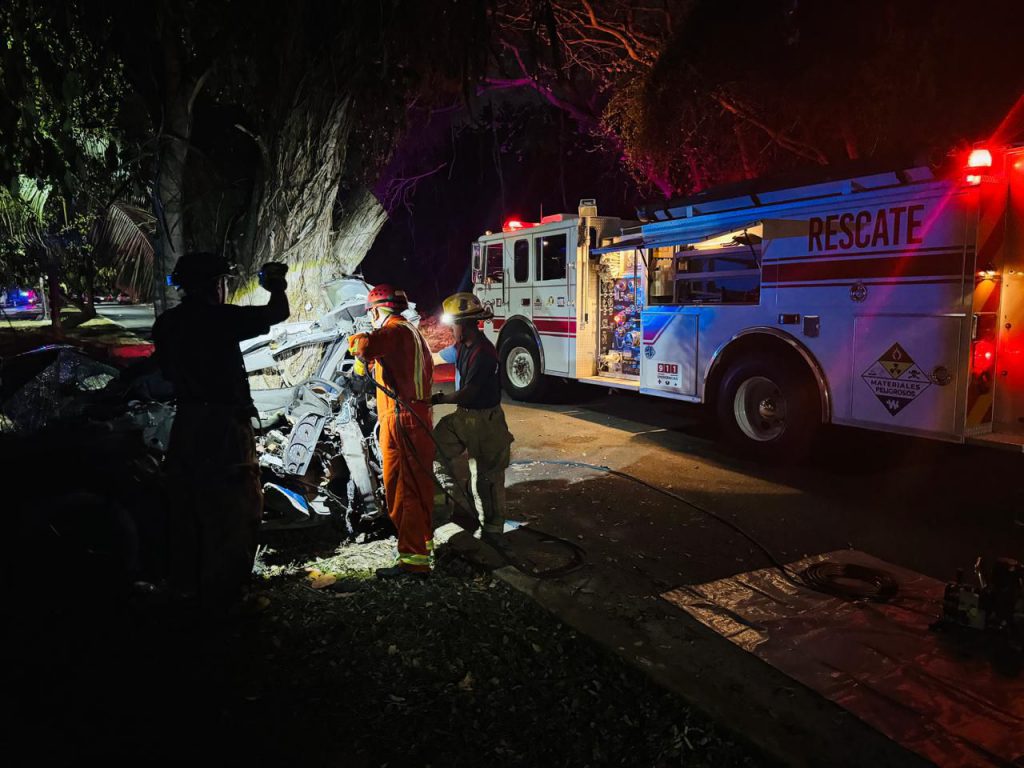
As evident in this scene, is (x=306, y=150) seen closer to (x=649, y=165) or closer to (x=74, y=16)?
(x=74, y=16)

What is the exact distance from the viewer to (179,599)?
386 centimetres

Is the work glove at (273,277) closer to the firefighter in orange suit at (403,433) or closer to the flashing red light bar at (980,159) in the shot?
the firefighter in orange suit at (403,433)

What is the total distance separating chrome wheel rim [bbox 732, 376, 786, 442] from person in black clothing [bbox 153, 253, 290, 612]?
5.70m

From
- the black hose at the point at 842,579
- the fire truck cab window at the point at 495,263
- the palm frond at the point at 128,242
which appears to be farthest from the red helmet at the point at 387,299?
the fire truck cab window at the point at 495,263

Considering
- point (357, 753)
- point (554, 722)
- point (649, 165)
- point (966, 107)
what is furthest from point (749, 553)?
point (649, 165)

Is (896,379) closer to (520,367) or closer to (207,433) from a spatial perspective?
(207,433)

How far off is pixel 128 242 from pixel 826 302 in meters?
8.11

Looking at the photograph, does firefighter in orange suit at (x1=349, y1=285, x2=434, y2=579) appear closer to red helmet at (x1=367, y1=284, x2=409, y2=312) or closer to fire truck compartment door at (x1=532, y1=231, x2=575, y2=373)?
red helmet at (x1=367, y1=284, x2=409, y2=312)

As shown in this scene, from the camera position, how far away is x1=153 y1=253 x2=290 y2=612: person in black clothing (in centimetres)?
387

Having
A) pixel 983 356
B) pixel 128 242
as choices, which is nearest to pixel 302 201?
pixel 128 242

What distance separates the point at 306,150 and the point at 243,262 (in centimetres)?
130

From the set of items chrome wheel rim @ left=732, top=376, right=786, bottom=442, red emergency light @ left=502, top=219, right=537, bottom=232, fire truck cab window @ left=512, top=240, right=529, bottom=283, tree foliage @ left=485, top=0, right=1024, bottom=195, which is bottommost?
chrome wheel rim @ left=732, top=376, right=786, bottom=442

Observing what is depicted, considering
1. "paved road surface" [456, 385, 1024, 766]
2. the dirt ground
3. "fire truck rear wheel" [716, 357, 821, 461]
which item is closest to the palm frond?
"paved road surface" [456, 385, 1024, 766]

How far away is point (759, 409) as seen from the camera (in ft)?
26.9
